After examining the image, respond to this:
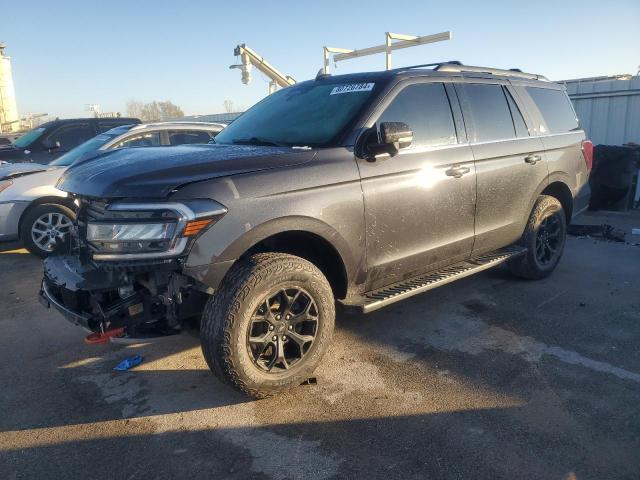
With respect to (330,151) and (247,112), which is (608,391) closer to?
(330,151)

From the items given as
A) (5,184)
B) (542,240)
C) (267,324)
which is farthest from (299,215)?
(5,184)

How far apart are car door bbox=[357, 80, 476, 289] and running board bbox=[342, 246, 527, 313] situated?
2.9 inches

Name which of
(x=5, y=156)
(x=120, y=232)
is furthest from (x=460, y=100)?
(x=5, y=156)

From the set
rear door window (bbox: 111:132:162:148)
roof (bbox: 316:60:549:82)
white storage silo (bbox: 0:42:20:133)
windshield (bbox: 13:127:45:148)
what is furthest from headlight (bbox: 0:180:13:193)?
A: white storage silo (bbox: 0:42:20:133)

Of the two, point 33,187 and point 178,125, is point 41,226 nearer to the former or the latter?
point 33,187

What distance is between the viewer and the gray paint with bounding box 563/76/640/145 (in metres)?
10.2

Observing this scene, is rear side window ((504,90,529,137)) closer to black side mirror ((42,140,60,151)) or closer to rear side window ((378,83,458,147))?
rear side window ((378,83,458,147))

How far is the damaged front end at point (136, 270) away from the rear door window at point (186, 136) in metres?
4.69

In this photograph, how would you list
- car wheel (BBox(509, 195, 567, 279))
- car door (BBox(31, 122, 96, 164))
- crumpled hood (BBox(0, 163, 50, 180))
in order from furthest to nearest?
car door (BBox(31, 122, 96, 164))
crumpled hood (BBox(0, 163, 50, 180))
car wheel (BBox(509, 195, 567, 279))

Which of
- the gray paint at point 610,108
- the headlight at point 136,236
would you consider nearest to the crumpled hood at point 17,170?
the headlight at point 136,236

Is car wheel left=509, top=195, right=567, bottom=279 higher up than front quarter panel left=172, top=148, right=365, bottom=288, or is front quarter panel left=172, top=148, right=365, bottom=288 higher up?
front quarter panel left=172, top=148, right=365, bottom=288

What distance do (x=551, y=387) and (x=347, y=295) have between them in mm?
1419

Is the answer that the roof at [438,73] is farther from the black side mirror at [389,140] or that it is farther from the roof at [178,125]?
the roof at [178,125]

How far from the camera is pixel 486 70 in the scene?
15.0 feet
